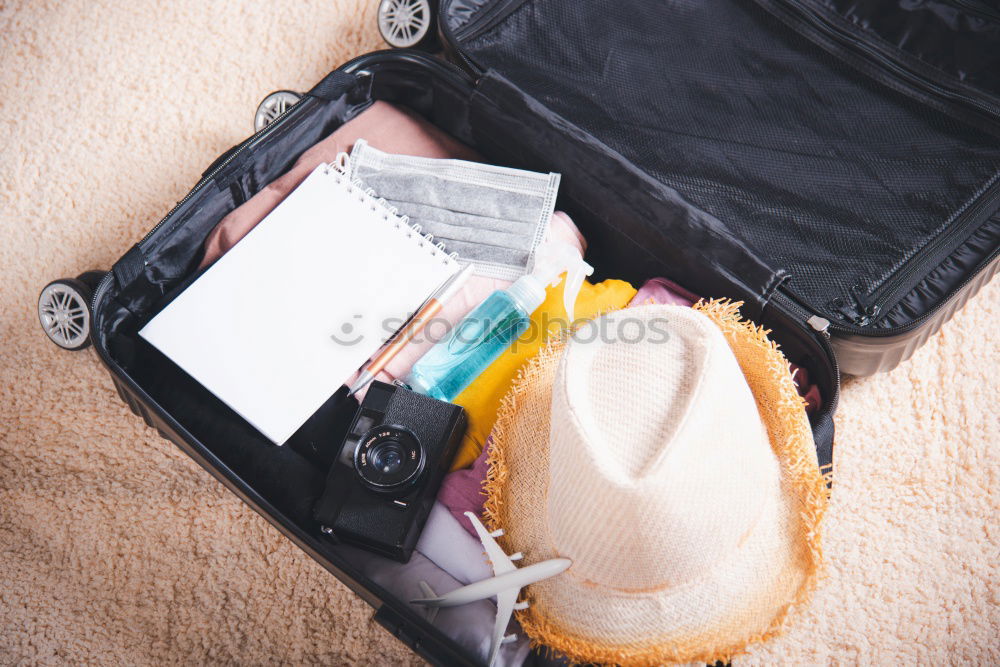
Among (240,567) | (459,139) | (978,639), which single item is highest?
(459,139)

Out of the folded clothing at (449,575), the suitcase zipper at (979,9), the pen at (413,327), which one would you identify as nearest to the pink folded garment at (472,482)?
the folded clothing at (449,575)

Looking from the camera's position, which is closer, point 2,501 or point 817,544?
point 817,544

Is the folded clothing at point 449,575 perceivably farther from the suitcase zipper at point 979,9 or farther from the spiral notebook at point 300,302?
the suitcase zipper at point 979,9

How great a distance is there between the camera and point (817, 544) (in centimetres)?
58

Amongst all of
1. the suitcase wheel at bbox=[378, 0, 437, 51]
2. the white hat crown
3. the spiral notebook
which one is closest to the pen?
the spiral notebook

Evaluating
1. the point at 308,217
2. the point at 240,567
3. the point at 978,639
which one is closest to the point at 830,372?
the point at 978,639

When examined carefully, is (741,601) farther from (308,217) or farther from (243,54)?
(243,54)

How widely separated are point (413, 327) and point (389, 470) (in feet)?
0.57

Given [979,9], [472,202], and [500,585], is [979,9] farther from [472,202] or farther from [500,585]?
[500,585]

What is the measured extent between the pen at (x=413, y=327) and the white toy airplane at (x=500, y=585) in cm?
22

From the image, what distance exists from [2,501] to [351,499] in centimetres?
60

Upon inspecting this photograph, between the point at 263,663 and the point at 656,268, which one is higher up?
the point at 656,268

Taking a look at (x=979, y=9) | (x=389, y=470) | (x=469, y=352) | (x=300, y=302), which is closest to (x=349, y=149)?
(x=300, y=302)

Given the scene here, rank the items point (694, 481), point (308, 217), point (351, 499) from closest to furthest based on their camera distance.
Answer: point (694, 481), point (351, 499), point (308, 217)
